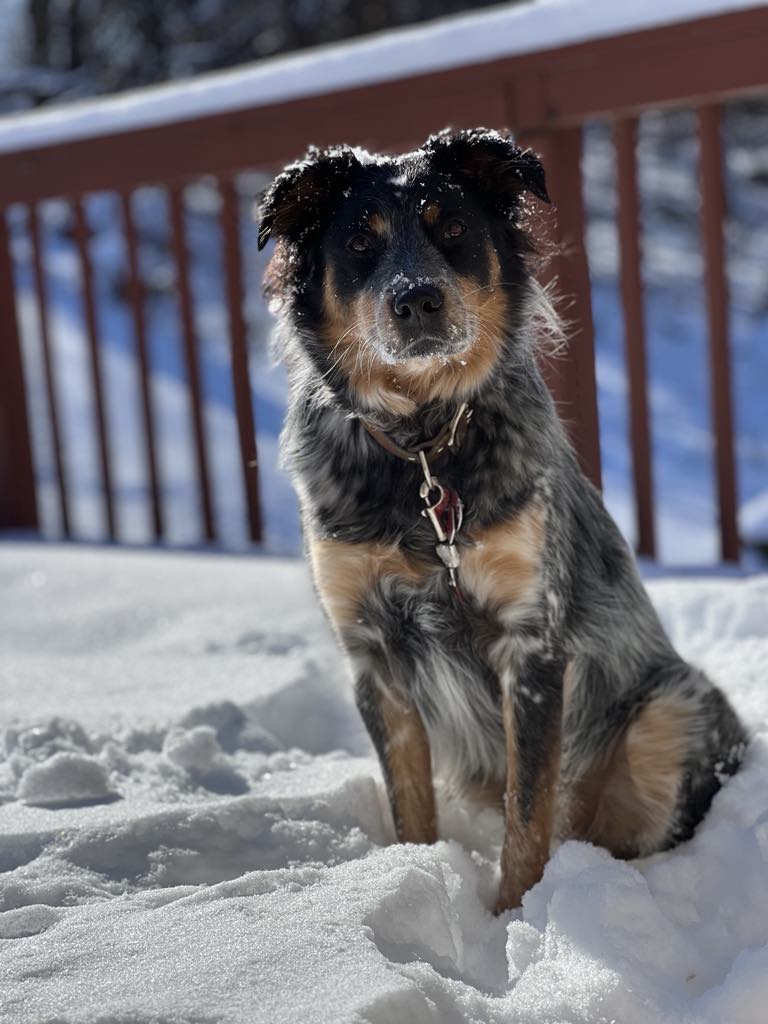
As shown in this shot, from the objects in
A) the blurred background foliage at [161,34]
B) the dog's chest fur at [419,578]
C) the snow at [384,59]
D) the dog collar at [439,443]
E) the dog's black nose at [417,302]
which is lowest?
the dog's chest fur at [419,578]

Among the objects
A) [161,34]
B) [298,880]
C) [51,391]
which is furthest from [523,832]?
[161,34]

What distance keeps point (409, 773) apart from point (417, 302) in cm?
103

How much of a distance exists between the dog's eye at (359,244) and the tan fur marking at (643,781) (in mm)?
1196

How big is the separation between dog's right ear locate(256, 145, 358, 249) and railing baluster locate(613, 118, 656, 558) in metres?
1.97

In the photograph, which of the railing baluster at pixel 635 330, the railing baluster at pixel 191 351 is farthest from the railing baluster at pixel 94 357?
the railing baluster at pixel 635 330

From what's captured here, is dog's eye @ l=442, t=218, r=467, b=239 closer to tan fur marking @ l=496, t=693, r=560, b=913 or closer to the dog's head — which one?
the dog's head

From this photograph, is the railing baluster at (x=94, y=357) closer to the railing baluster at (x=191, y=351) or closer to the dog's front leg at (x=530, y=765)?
the railing baluster at (x=191, y=351)

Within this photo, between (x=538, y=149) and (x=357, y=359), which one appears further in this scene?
(x=538, y=149)

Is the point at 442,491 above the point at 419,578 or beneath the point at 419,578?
above

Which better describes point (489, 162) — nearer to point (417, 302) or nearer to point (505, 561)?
point (417, 302)

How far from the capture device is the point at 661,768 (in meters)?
2.54

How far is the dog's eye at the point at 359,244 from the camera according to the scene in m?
2.45

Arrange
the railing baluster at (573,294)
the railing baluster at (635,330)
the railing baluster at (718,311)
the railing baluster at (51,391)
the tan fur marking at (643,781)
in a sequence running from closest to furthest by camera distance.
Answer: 1. the tan fur marking at (643,781)
2. the railing baluster at (573,294)
3. the railing baluster at (718,311)
4. the railing baluster at (635,330)
5. the railing baluster at (51,391)

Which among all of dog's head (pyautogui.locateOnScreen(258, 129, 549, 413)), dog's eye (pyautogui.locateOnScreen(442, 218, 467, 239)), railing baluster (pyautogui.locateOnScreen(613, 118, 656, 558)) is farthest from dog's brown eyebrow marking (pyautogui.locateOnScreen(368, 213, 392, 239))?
railing baluster (pyautogui.locateOnScreen(613, 118, 656, 558))
